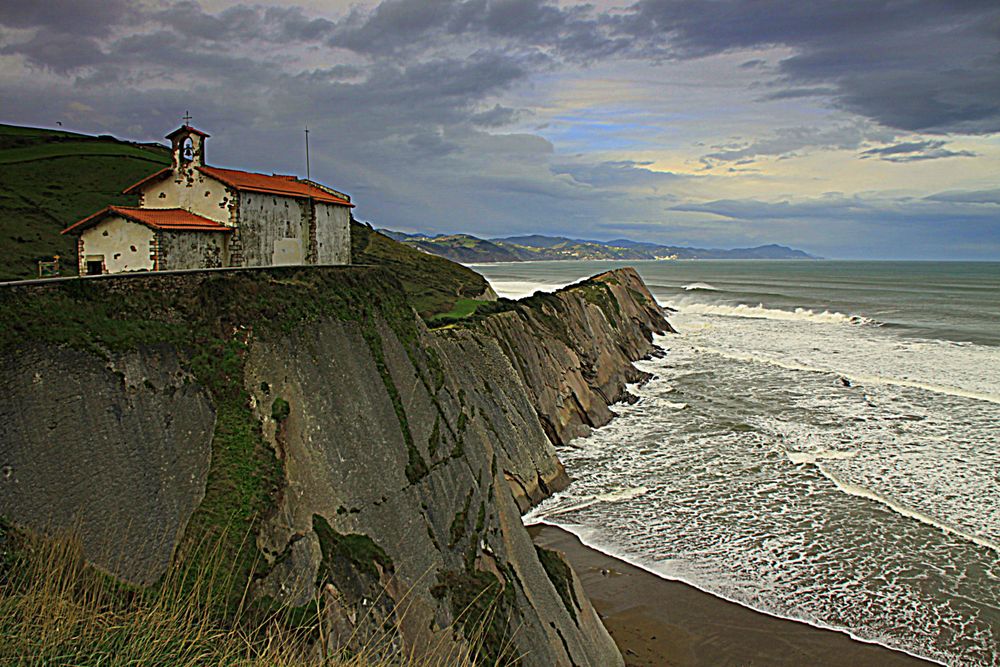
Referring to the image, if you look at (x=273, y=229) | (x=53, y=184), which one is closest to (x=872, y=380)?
(x=273, y=229)

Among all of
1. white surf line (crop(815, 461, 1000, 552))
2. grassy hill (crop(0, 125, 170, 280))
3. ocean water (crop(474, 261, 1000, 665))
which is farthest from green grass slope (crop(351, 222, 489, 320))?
white surf line (crop(815, 461, 1000, 552))

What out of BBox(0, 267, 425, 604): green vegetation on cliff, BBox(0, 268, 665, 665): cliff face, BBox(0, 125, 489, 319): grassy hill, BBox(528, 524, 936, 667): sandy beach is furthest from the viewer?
BBox(0, 125, 489, 319): grassy hill

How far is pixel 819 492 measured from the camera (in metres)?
17.3

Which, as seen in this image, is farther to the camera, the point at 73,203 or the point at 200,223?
the point at 73,203

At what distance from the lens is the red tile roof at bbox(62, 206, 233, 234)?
11383 millimetres

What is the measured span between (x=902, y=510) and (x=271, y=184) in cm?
1647

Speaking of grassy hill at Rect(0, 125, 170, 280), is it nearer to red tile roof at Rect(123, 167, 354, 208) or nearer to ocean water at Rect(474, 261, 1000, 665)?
red tile roof at Rect(123, 167, 354, 208)

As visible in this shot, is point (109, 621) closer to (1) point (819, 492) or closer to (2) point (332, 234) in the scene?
(2) point (332, 234)

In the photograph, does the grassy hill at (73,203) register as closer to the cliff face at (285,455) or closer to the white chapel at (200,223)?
the white chapel at (200,223)

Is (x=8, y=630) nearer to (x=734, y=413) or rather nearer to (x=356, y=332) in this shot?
(x=356, y=332)

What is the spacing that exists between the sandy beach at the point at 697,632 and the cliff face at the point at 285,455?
1.16 meters

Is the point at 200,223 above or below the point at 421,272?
above

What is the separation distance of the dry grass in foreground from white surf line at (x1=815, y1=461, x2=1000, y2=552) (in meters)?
13.7

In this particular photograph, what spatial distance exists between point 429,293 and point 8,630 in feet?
88.2
